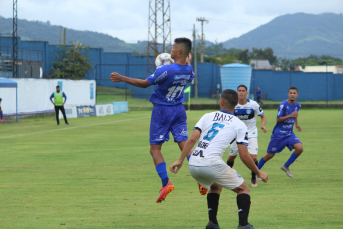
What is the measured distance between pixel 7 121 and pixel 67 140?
10.8m

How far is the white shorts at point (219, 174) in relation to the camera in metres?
5.21

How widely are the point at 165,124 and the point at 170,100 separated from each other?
0.37m

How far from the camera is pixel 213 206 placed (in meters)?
5.57

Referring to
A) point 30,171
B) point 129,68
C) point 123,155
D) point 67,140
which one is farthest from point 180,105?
point 129,68

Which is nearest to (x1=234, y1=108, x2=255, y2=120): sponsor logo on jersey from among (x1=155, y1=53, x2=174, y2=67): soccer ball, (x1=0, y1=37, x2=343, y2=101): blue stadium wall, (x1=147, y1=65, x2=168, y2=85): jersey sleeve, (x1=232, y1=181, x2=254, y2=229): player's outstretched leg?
(x1=155, y1=53, x2=174, y2=67): soccer ball

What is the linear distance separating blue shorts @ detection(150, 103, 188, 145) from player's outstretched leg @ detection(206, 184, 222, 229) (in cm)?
132

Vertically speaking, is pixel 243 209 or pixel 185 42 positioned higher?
pixel 185 42

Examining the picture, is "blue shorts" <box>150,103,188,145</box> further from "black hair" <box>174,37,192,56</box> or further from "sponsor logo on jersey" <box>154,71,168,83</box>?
"black hair" <box>174,37,192,56</box>

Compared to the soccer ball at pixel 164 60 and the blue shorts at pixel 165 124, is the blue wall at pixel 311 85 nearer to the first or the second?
the soccer ball at pixel 164 60

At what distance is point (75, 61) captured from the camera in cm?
6247

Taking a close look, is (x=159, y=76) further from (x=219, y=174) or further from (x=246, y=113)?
(x=246, y=113)

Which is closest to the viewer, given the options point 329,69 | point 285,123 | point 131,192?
point 131,192

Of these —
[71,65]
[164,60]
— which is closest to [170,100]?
[164,60]

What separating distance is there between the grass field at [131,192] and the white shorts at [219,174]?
0.82 m
